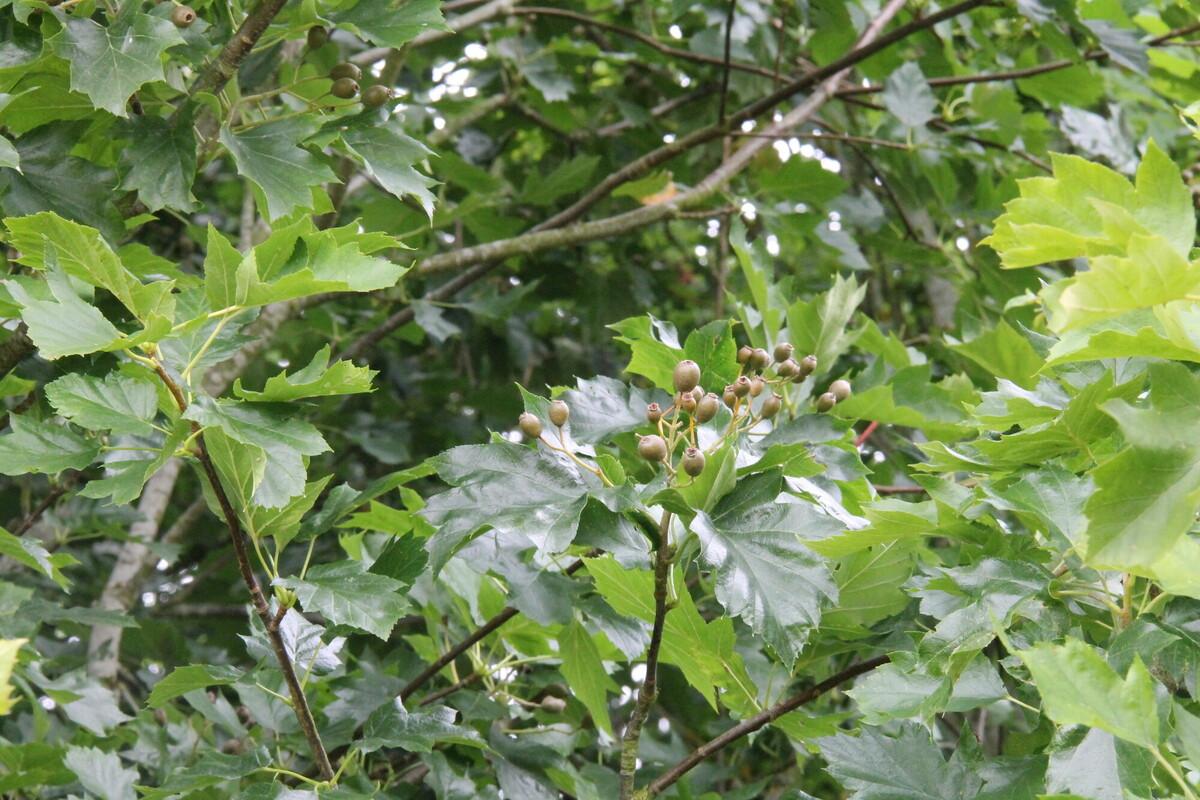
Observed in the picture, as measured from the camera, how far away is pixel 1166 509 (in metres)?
0.85

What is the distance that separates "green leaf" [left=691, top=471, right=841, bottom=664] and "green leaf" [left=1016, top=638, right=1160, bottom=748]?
9.3 inches

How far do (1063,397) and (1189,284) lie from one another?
0.51 meters

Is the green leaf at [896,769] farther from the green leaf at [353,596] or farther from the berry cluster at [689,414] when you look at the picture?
the green leaf at [353,596]

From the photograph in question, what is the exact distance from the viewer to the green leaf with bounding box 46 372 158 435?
1221 millimetres

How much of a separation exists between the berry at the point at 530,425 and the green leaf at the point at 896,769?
1.34 ft

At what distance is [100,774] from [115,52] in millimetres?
913

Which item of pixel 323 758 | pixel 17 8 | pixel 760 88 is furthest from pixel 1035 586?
pixel 760 88

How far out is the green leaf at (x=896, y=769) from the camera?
1201 millimetres

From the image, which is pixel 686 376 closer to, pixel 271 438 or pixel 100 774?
pixel 271 438

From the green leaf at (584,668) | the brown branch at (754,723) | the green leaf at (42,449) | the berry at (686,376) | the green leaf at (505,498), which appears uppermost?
the berry at (686,376)

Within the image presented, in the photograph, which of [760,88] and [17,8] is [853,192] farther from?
[17,8]

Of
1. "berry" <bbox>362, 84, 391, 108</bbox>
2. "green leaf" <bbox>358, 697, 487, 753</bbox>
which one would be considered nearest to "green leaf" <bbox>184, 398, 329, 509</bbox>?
"green leaf" <bbox>358, 697, 487, 753</bbox>

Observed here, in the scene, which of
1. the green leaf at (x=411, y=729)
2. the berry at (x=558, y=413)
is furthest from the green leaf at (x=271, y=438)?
the green leaf at (x=411, y=729)

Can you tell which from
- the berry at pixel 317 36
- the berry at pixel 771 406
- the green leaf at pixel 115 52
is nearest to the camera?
the berry at pixel 771 406
